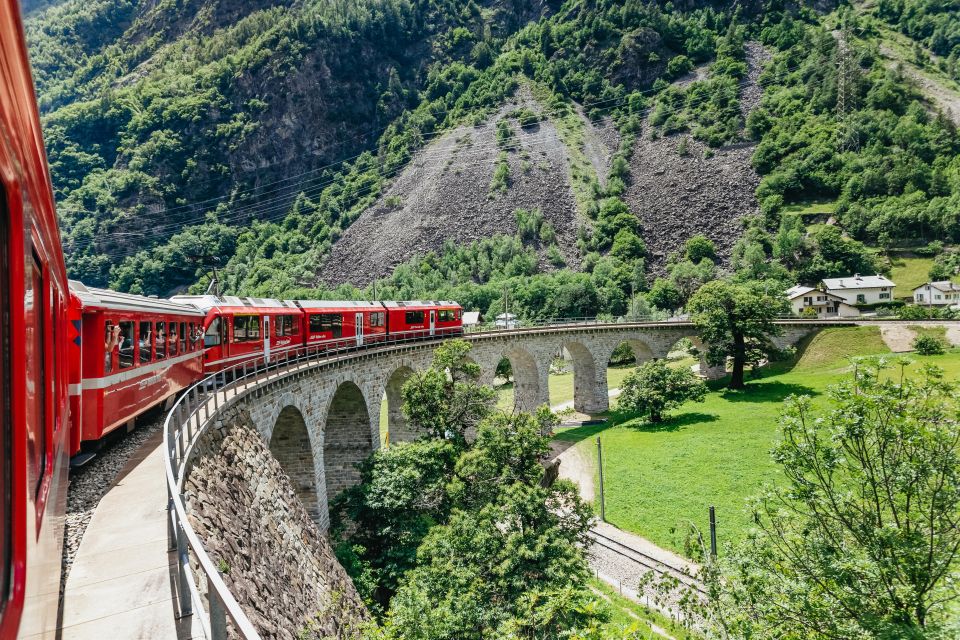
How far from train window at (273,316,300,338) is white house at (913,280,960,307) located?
229ft

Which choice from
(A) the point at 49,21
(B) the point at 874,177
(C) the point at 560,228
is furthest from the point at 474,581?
(A) the point at 49,21

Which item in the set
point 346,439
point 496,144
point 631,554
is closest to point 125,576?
point 346,439

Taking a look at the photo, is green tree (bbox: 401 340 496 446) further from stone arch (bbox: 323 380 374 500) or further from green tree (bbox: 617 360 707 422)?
green tree (bbox: 617 360 707 422)

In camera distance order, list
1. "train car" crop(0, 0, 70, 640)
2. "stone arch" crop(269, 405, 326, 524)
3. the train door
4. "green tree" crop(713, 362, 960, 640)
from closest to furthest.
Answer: "train car" crop(0, 0, 70, 640)
"green tree" crop(713, 362, 960, 640)
"stone arch" crop(269, 405, 326, 524)
the train door

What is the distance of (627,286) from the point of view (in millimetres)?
78500

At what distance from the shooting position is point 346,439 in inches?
929

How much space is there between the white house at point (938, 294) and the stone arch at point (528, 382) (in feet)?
163

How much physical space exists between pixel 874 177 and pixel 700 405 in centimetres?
6444

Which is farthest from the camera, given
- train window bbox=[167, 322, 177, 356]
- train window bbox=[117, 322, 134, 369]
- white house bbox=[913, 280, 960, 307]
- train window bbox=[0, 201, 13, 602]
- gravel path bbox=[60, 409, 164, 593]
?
white house bbox=[913, 280, 960, 307]

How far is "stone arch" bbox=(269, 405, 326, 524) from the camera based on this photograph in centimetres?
1814

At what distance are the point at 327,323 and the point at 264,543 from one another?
48.6ft

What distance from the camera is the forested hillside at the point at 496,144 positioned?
80.1m

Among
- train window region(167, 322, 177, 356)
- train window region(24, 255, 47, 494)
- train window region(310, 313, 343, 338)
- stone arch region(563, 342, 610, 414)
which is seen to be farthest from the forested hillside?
train window region(24, 255, 47, 494)

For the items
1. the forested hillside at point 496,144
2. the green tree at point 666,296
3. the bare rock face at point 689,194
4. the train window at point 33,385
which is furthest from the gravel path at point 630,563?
the bare rock face at point 689,194
